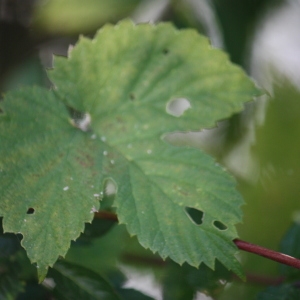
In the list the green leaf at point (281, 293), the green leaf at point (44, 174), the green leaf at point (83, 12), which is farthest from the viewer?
the green leaf at point (83, 12)

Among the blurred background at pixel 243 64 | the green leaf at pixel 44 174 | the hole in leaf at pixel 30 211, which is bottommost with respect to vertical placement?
the blurred background at pixel 243 64

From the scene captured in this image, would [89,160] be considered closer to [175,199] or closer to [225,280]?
[175,199]

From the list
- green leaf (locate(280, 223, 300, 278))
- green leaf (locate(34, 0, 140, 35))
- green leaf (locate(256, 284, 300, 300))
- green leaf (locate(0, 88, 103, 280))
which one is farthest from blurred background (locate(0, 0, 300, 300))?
green leaf (locate(0, 88, 103, 280))

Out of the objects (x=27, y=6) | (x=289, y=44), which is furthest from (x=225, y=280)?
(x=27, y=6)

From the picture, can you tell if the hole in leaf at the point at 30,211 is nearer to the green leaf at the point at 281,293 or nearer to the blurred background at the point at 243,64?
the green leaf at the point at 281,293

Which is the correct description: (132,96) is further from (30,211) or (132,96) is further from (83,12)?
(83,12)

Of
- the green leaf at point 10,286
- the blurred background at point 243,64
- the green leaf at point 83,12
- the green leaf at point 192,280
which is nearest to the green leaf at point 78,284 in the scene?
the green leaf at point 10,286

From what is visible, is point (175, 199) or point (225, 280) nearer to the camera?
point (175, 199)

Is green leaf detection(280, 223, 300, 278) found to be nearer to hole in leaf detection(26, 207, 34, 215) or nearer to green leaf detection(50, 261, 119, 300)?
green leaf detection(50, 261, 119, 300)
